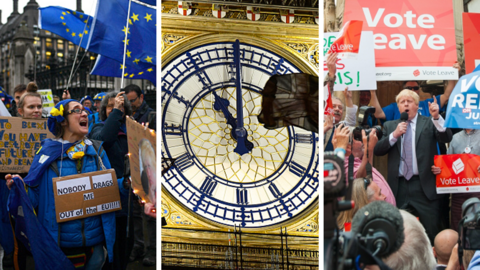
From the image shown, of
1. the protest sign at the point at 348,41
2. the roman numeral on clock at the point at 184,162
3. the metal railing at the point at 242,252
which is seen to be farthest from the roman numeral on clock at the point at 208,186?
the protest sign at the point at 348,41

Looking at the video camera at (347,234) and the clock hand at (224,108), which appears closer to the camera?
the video camera at (347,234)

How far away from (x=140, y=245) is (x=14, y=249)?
0.70 meters

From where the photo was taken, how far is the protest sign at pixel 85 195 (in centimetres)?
308

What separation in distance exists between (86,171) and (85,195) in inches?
5.3

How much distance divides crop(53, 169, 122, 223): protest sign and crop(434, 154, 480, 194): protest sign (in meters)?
1.84

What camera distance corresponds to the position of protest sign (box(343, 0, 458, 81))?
3209 mm

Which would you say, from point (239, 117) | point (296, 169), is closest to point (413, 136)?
point (296, 169)

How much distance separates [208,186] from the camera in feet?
12.3

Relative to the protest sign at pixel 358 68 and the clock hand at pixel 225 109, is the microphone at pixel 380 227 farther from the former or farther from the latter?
the clock hand at pixel 225 109

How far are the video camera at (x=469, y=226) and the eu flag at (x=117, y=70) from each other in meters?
1.99

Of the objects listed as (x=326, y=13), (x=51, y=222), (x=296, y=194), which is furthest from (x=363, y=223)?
(x=51, y=222)

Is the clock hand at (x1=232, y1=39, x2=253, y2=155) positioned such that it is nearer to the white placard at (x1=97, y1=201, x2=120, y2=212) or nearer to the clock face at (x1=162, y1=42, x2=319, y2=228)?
the clock face at (x1=162, y1=42, x2=319, y2=228)

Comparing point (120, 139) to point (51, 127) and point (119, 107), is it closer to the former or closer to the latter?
point (119, 107)

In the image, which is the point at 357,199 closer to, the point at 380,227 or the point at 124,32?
the point at 380,227
